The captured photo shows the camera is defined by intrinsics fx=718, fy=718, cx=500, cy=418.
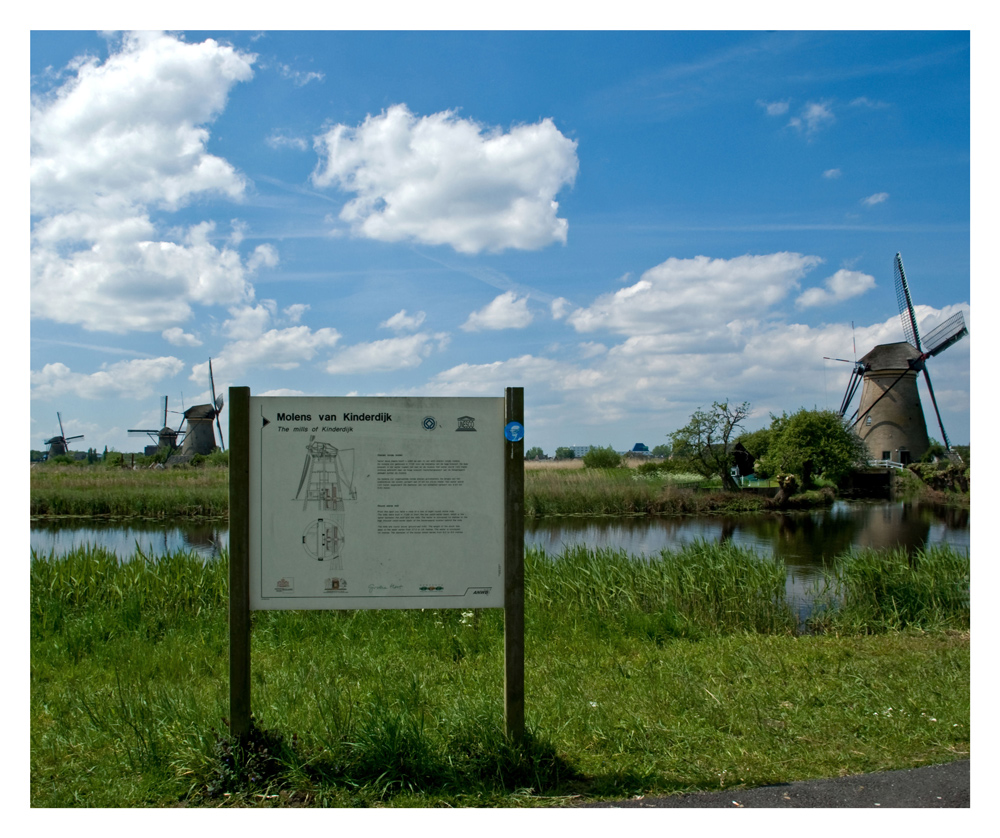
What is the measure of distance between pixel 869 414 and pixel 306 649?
50.9 meters

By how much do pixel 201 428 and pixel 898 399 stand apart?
54570mm

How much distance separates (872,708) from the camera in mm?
4773

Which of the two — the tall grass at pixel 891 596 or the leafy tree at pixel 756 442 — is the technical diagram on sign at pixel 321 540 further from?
the leafy tree at pixel 756 442

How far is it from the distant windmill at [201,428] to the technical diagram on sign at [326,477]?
6183 centimetres

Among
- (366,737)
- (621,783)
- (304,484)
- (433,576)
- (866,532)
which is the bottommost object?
(866,532)

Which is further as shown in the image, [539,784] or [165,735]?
[165,735]

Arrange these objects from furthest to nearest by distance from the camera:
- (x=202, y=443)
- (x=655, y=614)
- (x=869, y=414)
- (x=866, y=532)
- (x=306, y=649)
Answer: (x=202, y=443), (x=869, y=414), (x=866, y=532), (x=655, y=614), (x=306, y=649)

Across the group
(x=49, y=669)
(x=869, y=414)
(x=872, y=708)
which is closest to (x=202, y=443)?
(x=869, y=414)

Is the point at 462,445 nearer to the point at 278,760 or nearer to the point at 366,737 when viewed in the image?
the point at 366,737

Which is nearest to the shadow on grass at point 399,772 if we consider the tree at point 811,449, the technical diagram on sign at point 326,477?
the technical diagram on sign at point 326,477

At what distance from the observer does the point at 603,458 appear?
51.6 meters

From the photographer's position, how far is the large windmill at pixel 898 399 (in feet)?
157

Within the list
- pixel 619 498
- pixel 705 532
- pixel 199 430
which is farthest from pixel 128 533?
pixel 199 430

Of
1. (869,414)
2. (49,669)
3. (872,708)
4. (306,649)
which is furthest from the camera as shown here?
(869,414)
